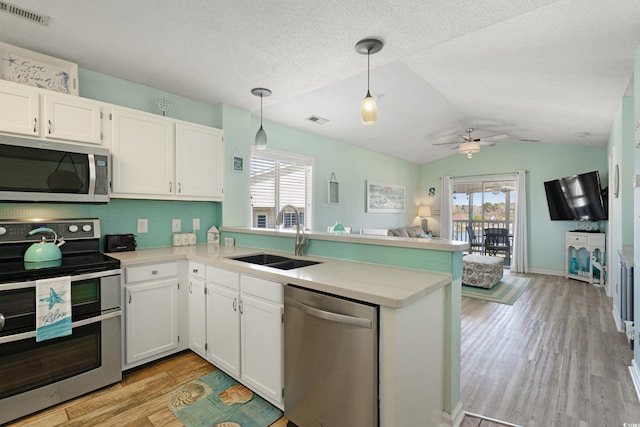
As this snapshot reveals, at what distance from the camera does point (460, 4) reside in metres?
1.79

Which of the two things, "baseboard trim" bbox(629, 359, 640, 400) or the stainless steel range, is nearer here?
the stainless steel range

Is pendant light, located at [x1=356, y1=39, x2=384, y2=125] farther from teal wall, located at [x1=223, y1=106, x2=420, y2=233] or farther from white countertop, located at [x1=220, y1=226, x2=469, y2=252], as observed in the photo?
teal wall, located at [x1=223, y1=106, x2=420, y2=233]

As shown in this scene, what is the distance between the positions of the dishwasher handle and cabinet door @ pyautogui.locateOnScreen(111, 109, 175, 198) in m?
1.85

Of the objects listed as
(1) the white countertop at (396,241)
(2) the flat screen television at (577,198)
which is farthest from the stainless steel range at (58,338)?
(2) the flat screen television at (577,198)

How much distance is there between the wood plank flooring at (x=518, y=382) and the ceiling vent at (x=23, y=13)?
2.50 metres

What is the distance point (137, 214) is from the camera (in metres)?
2.94

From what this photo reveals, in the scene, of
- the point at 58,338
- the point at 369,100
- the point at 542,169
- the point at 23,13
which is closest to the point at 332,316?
the point at 369,100

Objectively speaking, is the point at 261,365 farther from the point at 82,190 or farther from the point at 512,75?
the point at 512,75

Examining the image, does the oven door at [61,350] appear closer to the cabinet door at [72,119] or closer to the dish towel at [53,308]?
the dish towel at [53,308]

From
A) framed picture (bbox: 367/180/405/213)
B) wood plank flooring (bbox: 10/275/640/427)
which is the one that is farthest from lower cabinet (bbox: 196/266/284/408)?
framed picture (bbox: 367/180/405/213)

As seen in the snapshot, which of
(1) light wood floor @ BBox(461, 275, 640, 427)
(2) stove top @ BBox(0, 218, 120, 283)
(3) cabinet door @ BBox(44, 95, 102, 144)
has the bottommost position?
(1) light wood floor @ BBox(461, 275, 640, 427)

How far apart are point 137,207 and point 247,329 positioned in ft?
5.75

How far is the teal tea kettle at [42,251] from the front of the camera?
83.1 inches

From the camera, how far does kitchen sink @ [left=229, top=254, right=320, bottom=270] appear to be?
2.44 m
